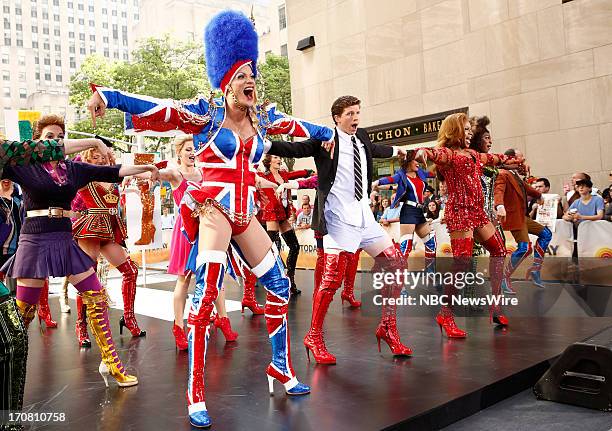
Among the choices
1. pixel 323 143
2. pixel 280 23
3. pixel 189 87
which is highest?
pixel 280 23

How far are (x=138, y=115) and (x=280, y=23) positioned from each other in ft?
144

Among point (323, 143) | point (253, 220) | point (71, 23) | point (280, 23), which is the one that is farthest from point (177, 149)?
point (71, 23)

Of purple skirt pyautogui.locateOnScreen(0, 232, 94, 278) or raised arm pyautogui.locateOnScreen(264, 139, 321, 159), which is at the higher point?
raised arm pyautogui.locateOnScreen(264, 139, 321, 159)

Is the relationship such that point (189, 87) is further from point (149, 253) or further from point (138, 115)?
point (138, 115)

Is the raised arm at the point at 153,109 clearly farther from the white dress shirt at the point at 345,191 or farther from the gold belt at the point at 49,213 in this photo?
the white dress shirt at the point at 345,191

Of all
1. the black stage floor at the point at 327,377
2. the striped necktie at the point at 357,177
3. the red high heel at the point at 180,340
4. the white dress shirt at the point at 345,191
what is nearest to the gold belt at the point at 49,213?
the black stage floor at the point at 327,377

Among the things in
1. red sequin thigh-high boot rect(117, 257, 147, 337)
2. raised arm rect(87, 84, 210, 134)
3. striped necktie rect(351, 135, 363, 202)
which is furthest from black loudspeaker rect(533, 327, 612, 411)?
red sequin thigh-high boot rect(117, 257, 147, 337)

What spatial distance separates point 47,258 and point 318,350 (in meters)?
2.07

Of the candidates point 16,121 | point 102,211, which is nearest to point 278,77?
point 16,121

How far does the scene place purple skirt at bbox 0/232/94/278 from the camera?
3.63m

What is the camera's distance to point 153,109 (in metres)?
3.13

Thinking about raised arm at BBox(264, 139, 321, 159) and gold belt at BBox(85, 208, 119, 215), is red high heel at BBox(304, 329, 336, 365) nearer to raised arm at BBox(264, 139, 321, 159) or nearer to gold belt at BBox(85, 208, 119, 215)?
raised arm at BBox(264, 139, 321, 159)

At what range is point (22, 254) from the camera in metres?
3.70

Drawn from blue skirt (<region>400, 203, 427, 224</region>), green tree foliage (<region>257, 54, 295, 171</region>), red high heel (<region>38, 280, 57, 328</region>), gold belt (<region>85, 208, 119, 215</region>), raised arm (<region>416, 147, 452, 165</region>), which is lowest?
red high heel (<region>38, 280, 57, 328</region>)
